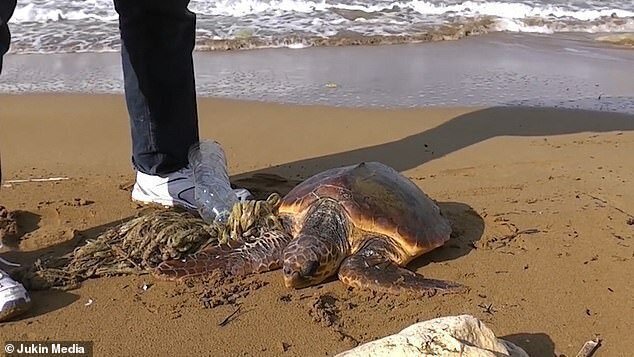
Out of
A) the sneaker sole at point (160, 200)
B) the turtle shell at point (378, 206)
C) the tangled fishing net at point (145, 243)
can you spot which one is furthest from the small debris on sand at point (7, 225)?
the turtle shell at point (378, 206)

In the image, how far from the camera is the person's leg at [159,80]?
261cm

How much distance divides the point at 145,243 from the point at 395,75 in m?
3.34

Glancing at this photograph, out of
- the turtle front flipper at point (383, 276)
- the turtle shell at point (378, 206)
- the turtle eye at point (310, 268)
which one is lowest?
the turtle front flipper at point (383, 276)

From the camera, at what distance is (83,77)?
17.0ft

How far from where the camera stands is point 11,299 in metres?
1.90

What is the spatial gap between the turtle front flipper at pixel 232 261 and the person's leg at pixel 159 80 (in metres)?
0.67

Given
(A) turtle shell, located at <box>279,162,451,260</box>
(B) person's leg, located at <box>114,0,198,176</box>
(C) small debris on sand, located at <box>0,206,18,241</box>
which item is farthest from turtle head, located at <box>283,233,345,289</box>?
(C) small debris on sand, located at <box>0,206,18,241</box>

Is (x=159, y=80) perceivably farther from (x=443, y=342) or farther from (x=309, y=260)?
(x=443, y=342)

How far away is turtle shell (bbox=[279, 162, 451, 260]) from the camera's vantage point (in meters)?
2.25

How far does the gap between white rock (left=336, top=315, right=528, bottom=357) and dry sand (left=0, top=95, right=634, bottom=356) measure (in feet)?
1.03

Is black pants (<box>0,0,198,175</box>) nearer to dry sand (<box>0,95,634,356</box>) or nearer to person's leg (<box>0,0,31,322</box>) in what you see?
dry sand (<box>0,95,634,356</box>)

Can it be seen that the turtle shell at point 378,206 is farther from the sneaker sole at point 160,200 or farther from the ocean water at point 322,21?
the ocean water at point 322,21

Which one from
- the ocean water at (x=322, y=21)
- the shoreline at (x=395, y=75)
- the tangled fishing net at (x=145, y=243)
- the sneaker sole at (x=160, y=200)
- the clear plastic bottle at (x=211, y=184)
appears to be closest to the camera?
the tangled fishing net at (x=145, y=243)

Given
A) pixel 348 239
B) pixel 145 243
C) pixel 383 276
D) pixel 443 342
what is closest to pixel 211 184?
pixel 145 243
